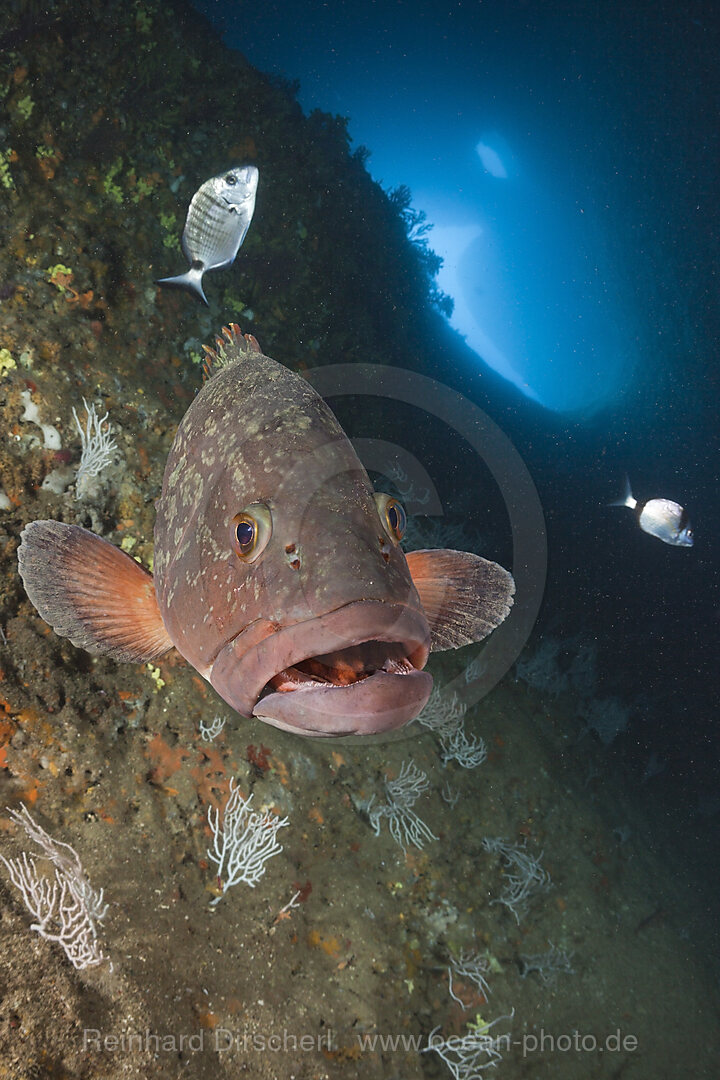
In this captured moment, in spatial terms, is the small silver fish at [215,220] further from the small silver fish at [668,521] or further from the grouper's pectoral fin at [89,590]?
the small silver fish at [668,521]

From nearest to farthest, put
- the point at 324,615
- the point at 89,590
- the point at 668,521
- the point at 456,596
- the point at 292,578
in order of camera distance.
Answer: the point at 324,615 → the point at 292,578 → the point at 89,590 → the point at 456,596 → the point at 668,521

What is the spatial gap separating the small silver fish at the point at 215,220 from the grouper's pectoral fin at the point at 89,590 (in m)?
3.16

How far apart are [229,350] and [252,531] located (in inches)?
63.1

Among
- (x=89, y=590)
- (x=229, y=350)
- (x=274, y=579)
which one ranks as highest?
(x=229, y=350)

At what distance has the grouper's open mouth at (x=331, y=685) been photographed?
4.04 feet

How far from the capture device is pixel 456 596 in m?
2.37

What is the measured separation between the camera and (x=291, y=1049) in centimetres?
271

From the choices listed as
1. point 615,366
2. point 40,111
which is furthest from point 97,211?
point 615,366

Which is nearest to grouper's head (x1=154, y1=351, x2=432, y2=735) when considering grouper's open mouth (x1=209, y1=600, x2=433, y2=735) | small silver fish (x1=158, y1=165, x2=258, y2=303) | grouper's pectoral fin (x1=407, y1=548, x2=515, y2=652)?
grouper's open mouth (x1=209, y1=600, x2=433, y2=735)

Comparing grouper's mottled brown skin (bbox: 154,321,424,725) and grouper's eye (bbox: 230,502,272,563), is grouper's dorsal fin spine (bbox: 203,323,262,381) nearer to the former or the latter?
grouper's mottled brown skin (bbox: 154,321,424,725)

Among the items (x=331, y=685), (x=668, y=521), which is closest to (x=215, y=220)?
(x=331, y=685)

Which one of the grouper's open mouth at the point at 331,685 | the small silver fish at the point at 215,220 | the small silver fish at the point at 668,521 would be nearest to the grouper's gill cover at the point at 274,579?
the grouper's open mouth at the point at 331,685

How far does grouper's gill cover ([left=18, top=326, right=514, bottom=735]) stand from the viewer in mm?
1296

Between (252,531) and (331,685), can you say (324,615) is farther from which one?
(252,531)
